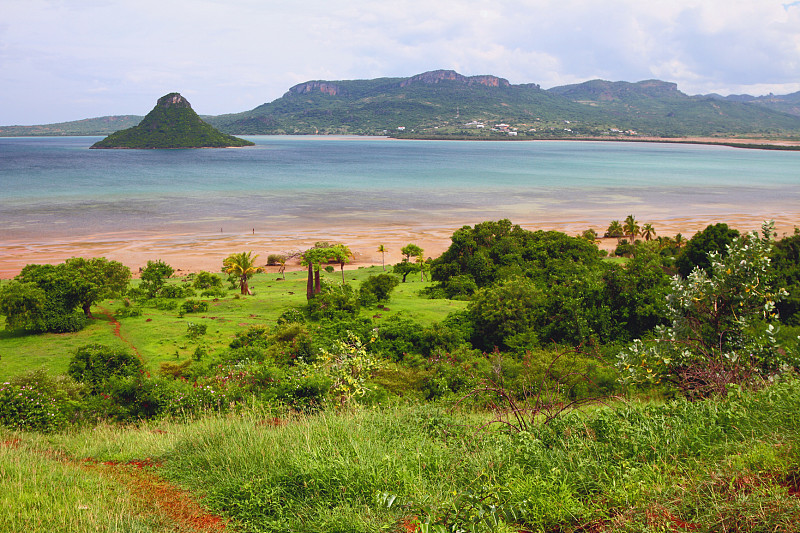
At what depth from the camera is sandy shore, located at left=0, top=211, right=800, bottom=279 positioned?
45.9m

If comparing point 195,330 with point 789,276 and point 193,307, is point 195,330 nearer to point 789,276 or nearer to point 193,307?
point 193,307

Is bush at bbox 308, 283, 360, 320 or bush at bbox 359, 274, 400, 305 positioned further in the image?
bush at bbox 359, 274, 400, 305

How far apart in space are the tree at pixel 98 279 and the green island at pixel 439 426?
2.95 m

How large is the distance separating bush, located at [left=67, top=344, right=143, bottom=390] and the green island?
0.07 meters

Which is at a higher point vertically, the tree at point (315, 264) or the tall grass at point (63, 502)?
the tall grass at point (63, 502)

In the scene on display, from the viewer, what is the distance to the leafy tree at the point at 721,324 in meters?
8.55

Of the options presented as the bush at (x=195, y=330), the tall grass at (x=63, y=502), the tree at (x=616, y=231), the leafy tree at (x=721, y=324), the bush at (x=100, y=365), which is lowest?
the bush at (x=195, y=330)

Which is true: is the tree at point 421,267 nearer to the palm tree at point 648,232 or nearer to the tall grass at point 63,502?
the palm tree at point 648,232

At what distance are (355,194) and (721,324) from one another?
83.1 m

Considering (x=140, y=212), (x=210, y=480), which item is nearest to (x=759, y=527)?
(x=210, y=480)

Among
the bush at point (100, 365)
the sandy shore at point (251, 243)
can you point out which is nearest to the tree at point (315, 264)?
the bush at point (100, 365)

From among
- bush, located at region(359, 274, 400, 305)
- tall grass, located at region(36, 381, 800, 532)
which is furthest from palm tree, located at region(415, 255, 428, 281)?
tall grass, located at region(36, 381, 800, 532)

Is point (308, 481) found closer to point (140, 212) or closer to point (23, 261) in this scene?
point (23, 261)

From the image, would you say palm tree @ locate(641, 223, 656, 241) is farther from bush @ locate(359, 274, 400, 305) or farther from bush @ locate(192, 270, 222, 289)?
bush @ locate(192, 270, 222, 289)
